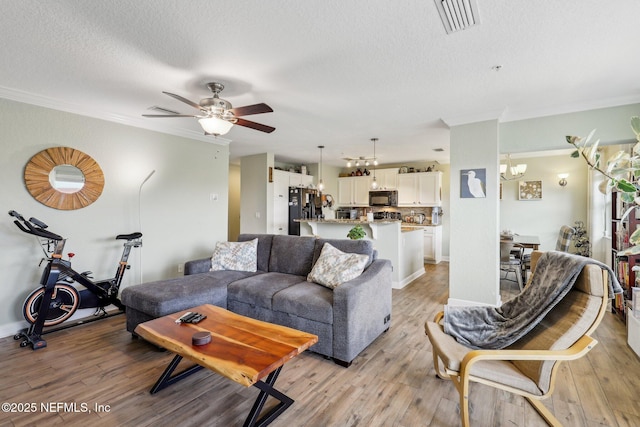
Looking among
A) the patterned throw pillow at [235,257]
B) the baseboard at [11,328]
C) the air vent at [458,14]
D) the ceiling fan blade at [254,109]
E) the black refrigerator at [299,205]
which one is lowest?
the baseboard at [11,328]

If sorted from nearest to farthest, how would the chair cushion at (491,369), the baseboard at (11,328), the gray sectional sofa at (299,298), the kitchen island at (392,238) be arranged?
the chair cushion at (491,369)
the gray sectional sofa at (299,298)
the baseboard at (11,328)
the kitchen island at (392,238)

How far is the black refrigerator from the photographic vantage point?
6781 mm

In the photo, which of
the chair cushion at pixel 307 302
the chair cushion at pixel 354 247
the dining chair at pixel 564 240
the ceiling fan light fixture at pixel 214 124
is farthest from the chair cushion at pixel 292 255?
the dining chair at pixel 564 240

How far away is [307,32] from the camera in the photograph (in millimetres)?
2039

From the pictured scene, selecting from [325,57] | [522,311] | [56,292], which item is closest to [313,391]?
[522,311]

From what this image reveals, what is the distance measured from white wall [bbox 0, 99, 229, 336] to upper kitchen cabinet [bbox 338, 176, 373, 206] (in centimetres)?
378

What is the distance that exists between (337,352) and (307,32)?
7.98ft

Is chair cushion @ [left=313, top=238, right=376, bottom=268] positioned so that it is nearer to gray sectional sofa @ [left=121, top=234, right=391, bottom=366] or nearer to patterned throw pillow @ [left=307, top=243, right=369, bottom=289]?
gray sectional sofa @ [left=121, top=234, right=391, bottom=366]

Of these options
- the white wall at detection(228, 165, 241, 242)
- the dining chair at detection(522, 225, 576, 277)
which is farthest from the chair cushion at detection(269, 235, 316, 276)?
the white wall at detection(228, 165, 241, 242)

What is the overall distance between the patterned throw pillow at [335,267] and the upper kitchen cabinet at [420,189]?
4.56 metres

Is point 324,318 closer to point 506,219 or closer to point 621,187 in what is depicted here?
point 621,187

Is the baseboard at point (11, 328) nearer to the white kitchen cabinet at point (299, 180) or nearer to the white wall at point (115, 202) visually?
the white wall at point (115, 202)

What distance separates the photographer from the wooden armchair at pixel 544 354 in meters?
1.59

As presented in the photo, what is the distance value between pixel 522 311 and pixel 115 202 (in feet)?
14.6
